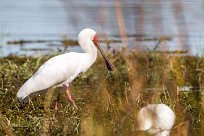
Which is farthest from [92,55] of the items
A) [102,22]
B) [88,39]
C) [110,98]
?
[102,22]

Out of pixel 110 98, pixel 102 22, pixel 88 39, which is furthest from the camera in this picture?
pixel 88 39

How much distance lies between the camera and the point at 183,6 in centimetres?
527

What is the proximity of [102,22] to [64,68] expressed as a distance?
3674 millimetres

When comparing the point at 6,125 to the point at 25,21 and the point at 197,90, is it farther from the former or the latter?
the point at 25,21

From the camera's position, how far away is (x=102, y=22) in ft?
18.1

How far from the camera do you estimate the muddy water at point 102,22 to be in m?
5.23

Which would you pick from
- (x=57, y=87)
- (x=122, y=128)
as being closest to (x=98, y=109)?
(x=122, y=128)

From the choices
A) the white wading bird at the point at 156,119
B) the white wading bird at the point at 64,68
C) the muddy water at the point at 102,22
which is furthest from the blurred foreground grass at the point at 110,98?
the muddy water at the point at 102,22

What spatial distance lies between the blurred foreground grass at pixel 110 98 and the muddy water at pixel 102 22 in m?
0.31

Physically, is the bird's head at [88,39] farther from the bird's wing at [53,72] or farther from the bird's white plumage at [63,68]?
the bird's wing at [53,72]

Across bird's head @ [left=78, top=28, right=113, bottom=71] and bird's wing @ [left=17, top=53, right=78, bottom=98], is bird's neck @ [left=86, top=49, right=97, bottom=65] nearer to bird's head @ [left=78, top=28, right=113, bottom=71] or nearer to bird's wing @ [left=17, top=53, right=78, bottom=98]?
bird's head @ [left=78, top=28, right=113, bottom=71]

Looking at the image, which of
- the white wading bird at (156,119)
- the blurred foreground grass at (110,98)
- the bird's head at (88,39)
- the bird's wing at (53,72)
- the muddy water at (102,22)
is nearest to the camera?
the muddy water at (102,22)

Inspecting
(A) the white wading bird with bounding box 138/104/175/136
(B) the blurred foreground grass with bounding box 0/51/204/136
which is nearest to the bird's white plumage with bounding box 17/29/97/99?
(B) the blurred foreground grass with bounding box 0/51/204/136

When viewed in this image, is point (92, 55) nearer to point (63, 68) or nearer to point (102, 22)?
point (63, 68)
